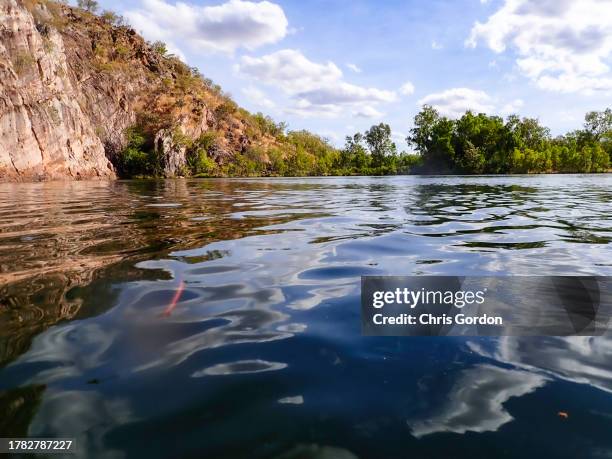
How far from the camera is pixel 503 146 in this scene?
78.5 meters

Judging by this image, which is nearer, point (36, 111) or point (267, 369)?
point (267, 369)

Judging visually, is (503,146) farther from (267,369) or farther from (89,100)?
(267,369)

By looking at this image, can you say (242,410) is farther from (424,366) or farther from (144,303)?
(144,303)

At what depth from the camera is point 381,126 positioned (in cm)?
9744

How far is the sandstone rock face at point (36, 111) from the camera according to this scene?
43.4 metres

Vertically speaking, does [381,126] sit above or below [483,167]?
above

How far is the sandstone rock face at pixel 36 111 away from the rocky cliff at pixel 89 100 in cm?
12

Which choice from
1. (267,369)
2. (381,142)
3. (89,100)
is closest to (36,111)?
(89,100)

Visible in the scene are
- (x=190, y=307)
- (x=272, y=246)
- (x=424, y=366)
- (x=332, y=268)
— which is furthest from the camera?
(x=272, y=246)

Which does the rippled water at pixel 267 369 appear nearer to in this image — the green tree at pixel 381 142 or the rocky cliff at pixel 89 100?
the rocky cliff at pixel 89 100

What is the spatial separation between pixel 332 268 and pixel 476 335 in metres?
1.73

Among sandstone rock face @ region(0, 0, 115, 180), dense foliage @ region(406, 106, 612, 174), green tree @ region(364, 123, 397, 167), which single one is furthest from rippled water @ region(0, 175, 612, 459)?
green tree @ region(364, 123, 397, 167)

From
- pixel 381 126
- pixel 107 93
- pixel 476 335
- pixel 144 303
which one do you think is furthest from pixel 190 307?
pixel 381 126

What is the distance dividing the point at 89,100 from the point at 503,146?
74971 mm
